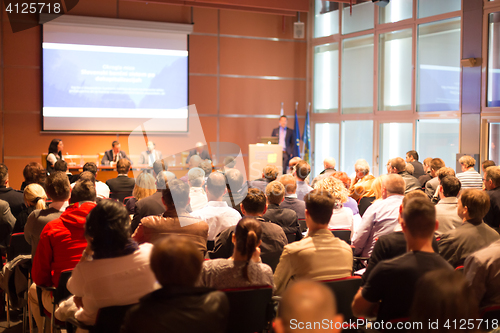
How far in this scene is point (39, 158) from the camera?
9.12 meters

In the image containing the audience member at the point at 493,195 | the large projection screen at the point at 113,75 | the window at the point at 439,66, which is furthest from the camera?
the large projection screen at the point at 113,75

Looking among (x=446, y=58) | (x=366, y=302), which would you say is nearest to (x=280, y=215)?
(x=366, y=302)

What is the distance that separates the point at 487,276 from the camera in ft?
7.05

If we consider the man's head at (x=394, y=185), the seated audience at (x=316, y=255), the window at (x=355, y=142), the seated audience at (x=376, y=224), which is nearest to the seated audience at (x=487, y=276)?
the seated audience at (x=316, y=255)

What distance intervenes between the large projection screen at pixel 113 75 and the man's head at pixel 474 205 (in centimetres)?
804

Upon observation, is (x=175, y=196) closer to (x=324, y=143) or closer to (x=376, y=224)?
(x=376, y=224)

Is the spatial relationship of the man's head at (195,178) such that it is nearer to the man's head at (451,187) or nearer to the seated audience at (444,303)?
the man's head at (451,187)

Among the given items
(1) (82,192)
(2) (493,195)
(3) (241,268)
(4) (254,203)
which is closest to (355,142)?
(2) (493,195)

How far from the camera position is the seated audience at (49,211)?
9.72ft

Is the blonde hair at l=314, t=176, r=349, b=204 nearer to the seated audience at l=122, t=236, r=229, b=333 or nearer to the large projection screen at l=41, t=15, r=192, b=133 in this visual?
the seated audience at l=122, t=236, r=229, b=333

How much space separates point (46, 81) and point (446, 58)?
840cm

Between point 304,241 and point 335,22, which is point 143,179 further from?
point 335,22

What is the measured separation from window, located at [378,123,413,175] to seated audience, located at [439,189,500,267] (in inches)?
269

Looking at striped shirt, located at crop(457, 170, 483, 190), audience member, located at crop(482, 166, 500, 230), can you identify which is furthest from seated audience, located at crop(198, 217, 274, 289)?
striped shirt, located at crop(457, 170, 483, 190)
